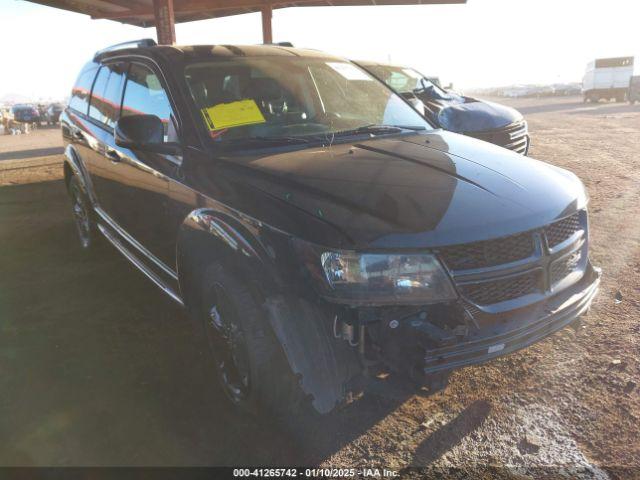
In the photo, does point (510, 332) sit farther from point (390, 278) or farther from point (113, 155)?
point (113, 155)

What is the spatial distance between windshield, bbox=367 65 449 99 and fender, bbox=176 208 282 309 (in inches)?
267

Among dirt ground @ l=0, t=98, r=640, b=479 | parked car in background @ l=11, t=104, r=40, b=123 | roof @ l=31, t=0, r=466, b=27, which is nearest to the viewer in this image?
dirt ground @ l=0, t=98, r=640, b=479

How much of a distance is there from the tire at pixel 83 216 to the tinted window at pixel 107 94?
886mm

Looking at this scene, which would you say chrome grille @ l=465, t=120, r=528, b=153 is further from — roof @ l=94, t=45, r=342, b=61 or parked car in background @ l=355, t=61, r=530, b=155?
roof @ l=94, t=45, r=342, b=61

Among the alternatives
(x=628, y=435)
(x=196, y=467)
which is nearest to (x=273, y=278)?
(x=196, y=467)

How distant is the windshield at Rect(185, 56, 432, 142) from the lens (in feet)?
9.00

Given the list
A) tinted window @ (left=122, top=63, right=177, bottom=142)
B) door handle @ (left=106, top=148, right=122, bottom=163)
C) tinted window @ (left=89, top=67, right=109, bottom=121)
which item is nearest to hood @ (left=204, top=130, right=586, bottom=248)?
tinted window @ (left=122, top=63, right=177, bottom=142)

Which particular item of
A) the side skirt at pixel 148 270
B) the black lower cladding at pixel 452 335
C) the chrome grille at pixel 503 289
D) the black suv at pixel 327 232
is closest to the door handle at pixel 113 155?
the black suv at pixel 327 232

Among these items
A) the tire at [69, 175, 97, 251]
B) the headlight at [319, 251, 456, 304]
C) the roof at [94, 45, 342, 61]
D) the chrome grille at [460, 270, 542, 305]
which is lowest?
the tire at [69, 175, 97, 251]

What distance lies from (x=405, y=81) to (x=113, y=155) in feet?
21.5

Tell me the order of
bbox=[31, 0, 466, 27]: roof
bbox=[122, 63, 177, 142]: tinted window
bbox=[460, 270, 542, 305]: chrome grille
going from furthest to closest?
1. bbox=[31, 0, 466, 27]: roof
2. bbox=[122, 63, 177, 142]: tinted window
3. bbox=[460, 270, 542, 305]: chrome grille

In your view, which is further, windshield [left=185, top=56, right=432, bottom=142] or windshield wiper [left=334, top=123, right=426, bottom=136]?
windshield wiper [left=334, top=123, right=426, bottom=136]

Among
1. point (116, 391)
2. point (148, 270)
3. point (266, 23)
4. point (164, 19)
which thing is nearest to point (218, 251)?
point (116, 391)

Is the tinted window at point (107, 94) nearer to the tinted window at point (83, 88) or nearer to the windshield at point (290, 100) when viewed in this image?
the tinted window at point (83, 88)
